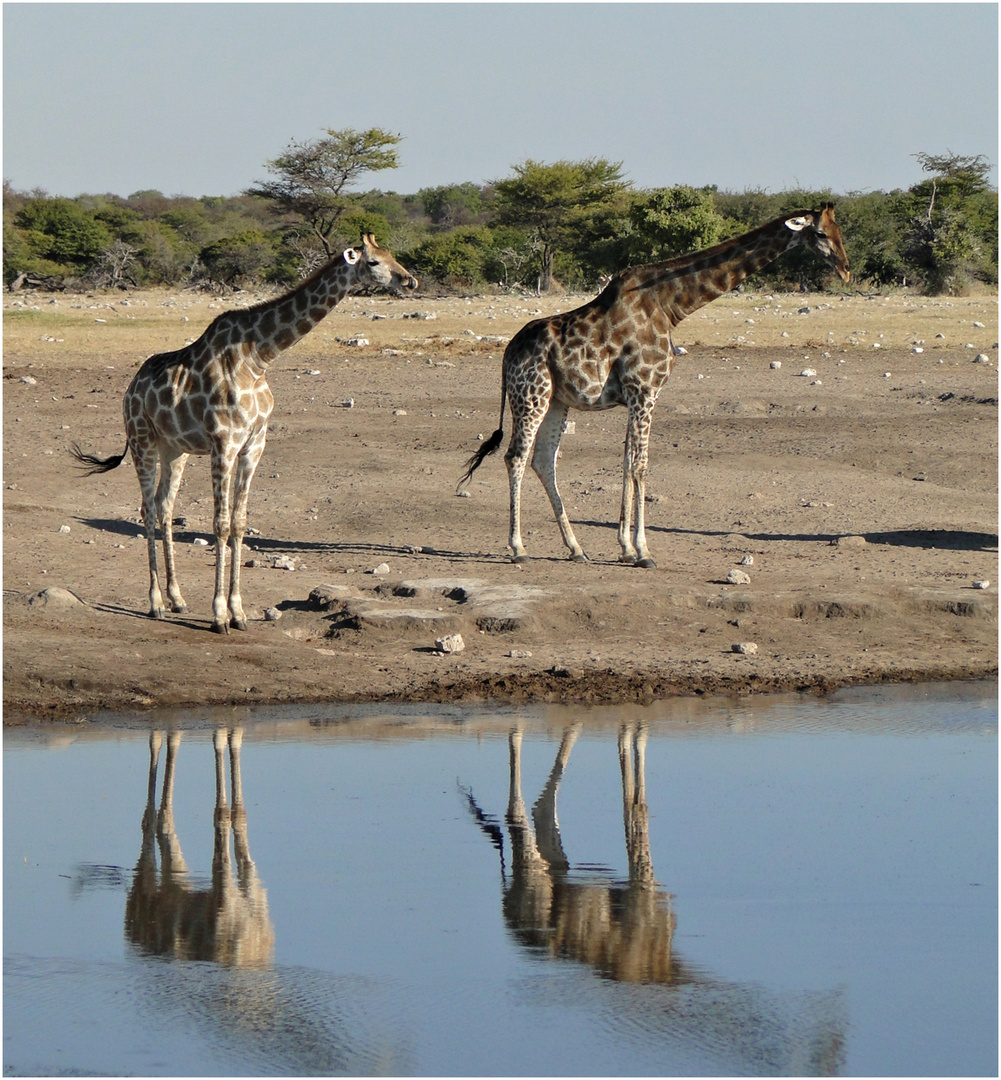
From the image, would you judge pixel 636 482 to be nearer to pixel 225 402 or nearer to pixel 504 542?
pixel 504 542

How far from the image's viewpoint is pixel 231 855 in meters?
5.82

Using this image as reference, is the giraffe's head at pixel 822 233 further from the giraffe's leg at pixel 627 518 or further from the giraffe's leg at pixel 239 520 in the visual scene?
the giraffe's leg at pixel 239 520

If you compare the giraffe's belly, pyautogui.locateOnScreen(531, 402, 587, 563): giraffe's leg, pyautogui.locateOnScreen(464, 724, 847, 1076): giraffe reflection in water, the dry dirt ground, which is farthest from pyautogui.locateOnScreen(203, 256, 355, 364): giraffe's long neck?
pyautogui.locateOnScreen(464, 724, 847, 1076): giraffe reflection in water

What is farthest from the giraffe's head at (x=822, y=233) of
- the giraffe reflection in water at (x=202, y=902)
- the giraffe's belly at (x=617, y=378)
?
the giraffe reflection in water at (x=202, y=902)

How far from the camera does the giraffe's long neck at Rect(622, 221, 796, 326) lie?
458 inches

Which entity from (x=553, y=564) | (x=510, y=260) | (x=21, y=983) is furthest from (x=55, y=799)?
(x=510, y=260)

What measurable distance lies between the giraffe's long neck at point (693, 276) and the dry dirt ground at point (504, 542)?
1906mm

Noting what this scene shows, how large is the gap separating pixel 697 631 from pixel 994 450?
7064 millimetres

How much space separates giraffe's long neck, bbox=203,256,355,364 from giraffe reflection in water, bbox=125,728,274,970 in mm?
3739

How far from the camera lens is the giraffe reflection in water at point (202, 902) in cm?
496

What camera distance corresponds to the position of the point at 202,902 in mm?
5371

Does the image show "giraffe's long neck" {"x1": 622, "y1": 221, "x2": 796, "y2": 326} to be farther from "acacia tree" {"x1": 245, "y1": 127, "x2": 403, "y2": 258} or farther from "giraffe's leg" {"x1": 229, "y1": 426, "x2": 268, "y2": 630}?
"acacia tree" {"x1": 245, "y1": 127, "x2": 403, "y2": 258}

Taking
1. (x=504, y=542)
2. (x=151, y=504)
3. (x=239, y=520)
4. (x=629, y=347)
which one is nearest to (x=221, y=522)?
(x=239, y=520)

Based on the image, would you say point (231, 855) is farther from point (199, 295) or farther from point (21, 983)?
point (199, 295)
